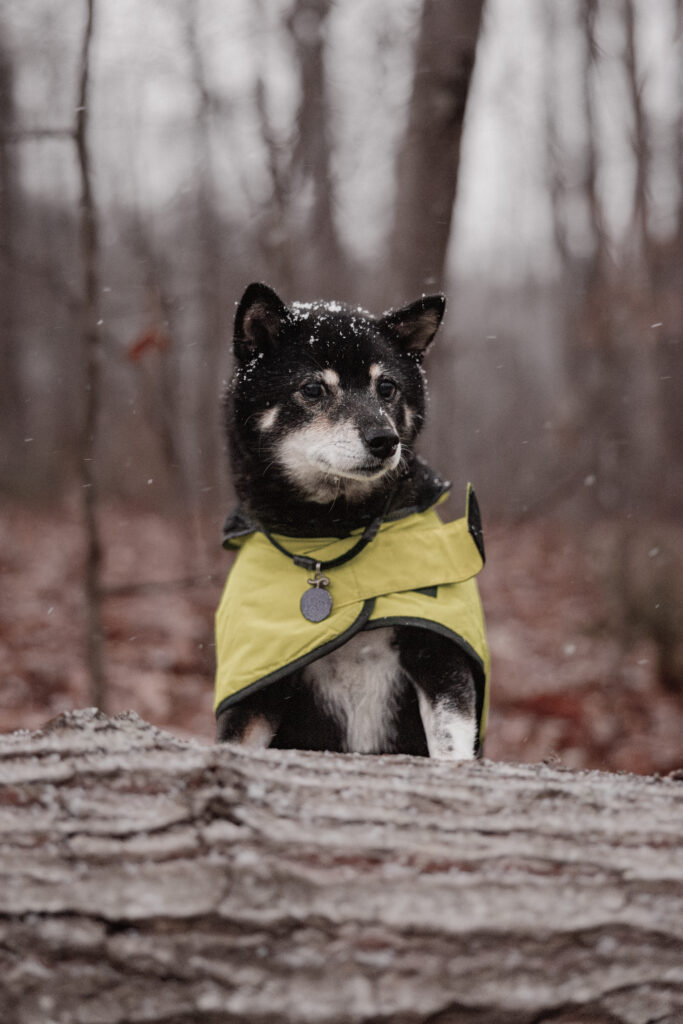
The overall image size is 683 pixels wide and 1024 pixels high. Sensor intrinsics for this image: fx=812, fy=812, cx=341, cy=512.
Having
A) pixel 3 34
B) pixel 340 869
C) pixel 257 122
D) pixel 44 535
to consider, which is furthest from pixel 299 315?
pixel 44 535

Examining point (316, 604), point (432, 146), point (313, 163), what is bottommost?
A: point (316, 604)

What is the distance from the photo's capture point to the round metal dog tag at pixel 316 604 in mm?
2463

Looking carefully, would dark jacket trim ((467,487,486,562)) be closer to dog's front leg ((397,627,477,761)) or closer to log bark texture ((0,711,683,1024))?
dog's front leg ((397,627,477,761))

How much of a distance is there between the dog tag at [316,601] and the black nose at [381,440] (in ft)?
1.44

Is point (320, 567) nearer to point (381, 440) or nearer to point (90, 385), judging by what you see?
point (381, 440)

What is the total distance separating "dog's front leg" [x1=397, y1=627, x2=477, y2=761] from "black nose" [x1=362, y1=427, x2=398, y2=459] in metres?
0.56

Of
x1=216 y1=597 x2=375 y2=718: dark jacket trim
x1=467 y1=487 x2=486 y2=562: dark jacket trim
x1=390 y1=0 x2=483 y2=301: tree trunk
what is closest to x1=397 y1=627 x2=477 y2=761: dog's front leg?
x1=216 y1=597 x2=375 y2=718: dark jacket trim

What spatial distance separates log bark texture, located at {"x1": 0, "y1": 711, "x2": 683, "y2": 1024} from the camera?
1517 millimetres

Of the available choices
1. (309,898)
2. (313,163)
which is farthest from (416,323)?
(313,163)

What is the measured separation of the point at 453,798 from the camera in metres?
1.86

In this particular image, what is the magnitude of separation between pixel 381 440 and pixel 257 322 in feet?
2.17

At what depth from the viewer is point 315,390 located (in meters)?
2.86

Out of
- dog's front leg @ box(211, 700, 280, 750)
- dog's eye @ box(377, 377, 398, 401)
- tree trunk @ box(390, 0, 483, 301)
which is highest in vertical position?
tree trunk @ box(390, 0, 483, 301)

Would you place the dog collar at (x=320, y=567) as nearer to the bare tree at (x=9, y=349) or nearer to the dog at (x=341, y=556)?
the dog at (x=341, y=556)
